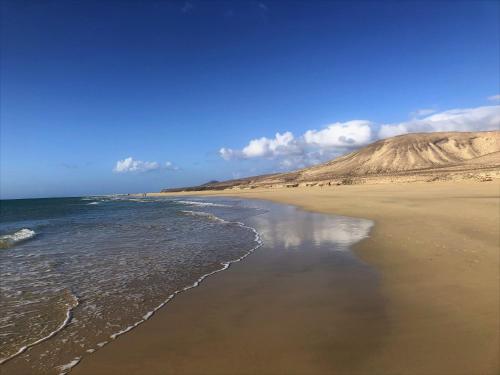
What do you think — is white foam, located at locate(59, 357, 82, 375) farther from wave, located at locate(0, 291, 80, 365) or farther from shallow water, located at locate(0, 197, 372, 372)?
wave, located at locate(0, 291, 80, 365)

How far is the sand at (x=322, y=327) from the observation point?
4.09 m

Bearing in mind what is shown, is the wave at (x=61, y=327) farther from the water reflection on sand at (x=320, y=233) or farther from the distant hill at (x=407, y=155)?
the distant hill at (x=407, y=155)

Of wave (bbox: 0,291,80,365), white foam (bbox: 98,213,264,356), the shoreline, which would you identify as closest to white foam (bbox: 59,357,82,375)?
white foam (bbox: 98,213,264,356)

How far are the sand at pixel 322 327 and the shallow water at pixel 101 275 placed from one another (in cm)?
60

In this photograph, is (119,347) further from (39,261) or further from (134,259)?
(39,261)

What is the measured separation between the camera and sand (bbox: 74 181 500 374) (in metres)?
4.09

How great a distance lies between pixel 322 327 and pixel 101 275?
6473mm

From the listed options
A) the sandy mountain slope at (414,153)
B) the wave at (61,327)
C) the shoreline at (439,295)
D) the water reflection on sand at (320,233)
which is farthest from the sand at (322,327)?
the sandy mountain slope at (414,153)

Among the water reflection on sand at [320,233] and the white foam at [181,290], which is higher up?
the white foam at [181,290]

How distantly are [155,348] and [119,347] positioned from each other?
57 cm

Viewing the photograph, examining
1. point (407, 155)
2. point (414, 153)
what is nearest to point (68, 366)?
point (407, 155)

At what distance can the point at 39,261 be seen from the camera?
36.7 ft

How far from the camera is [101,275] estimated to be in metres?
9.06

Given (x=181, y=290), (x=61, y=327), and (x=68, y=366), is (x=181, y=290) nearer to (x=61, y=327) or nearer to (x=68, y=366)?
(x=61, y=327)
